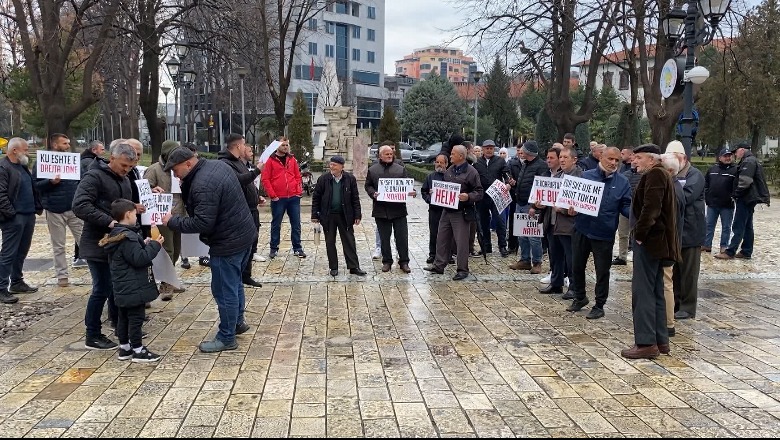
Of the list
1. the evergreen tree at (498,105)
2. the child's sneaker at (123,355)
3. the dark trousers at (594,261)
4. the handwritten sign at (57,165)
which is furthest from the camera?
the evergreen tree at (498,105)

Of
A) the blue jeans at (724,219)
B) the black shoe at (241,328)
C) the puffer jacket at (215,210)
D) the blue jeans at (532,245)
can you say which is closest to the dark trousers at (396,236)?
the blue jeans at (532,245)

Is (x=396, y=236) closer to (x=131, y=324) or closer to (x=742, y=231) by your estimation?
(x=131, y=324)

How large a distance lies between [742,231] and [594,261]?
208 inches

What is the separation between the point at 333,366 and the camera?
5.39m

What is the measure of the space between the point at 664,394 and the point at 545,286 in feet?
12.3

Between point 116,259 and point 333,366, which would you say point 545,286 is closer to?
point 333,366

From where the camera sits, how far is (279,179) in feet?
34.6

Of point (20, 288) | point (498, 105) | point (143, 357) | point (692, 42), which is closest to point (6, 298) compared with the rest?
point (20, 288)

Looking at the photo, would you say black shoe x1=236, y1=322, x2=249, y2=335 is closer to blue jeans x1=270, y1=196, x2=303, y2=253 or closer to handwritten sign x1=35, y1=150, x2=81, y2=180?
handwritten sign x1=35, y1=150, x2=81, y2=180

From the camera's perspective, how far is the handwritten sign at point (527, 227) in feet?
30.1

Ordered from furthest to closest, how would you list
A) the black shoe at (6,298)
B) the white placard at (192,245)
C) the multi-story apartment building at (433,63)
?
the multi-story apartment building at (433,63), the white placard at (192,245), the black shoe at (6,298)

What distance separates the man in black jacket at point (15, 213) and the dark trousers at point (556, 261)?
22.3 ft

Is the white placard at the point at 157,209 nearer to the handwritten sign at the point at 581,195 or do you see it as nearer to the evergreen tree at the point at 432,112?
the handwritten sign at the point at 581,195

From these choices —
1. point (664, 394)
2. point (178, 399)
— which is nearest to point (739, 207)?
point (664, 394)
